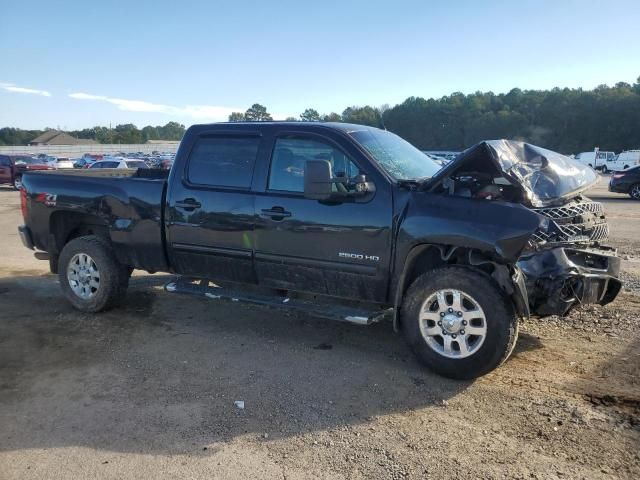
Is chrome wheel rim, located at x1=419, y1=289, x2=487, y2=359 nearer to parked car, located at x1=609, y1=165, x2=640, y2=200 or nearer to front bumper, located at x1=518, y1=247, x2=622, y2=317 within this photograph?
front bumper, located at x1=518, y1=247, x2=622, y2=317

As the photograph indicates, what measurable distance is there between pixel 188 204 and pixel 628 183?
1841 cm

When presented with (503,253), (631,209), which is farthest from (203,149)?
(631,209)

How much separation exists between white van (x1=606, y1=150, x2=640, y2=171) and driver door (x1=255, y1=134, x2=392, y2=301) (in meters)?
44.2

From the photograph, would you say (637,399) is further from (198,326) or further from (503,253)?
(198,326)

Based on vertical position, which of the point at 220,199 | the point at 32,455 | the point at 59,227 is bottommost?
the point at 32,455

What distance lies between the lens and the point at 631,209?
631 inches

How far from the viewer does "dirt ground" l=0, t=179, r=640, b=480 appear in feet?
10.6

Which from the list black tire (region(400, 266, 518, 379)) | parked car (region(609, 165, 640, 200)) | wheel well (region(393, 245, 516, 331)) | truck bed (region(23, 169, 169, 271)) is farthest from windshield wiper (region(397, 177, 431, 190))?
parked car (region(609, 165, 640, 200))

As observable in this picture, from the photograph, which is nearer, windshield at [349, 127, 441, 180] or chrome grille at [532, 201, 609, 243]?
chrome grille at [532, 201, 609, 243]

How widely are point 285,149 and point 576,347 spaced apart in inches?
124

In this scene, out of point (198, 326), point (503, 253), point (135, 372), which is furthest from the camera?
point (198, 326)

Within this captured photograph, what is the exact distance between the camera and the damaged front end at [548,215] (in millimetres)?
4164

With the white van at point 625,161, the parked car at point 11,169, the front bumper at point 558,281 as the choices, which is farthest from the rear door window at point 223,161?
the white van at point 625,161

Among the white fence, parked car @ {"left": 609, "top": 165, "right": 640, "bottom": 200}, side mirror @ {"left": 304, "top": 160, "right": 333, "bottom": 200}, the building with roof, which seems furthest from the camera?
the building with roof
